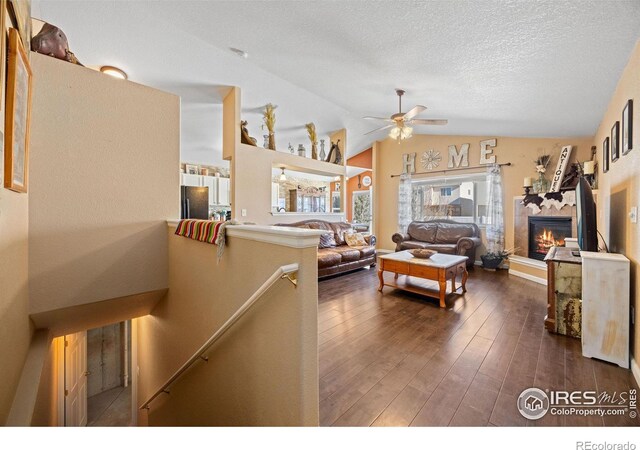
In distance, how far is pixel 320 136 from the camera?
633 cm

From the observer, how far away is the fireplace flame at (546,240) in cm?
449

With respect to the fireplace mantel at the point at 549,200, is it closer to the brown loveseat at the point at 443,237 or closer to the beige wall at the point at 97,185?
the brown loveseat at the point at 443,237

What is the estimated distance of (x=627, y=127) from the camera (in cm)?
212

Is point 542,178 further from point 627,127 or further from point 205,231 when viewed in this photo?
point 205,231

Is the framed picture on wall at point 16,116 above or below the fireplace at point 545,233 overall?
above

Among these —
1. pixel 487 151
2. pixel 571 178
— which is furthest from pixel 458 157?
pixel 571 178

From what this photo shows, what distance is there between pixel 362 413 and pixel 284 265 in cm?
110

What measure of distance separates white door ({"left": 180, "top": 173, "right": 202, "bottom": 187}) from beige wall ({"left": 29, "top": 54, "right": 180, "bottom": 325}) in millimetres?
3756

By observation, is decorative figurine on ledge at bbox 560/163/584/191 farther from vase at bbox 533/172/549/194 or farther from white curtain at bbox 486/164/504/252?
white curtain at bbox 486/164/504/252

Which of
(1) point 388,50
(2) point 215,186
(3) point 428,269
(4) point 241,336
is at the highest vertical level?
(1) point 388,50

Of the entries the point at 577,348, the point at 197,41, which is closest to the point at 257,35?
the point at 197,41

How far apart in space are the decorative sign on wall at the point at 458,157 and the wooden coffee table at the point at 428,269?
9.76 ft

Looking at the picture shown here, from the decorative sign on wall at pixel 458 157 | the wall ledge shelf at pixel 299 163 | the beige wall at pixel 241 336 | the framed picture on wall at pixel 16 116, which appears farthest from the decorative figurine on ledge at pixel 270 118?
the decorative sign on wall at pixel 458 157

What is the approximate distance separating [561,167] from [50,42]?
663 centimetres
